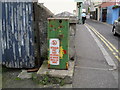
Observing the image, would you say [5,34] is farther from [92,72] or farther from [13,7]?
[92,72]

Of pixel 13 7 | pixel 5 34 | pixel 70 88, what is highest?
pixel 13 7

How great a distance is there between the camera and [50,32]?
4.64m

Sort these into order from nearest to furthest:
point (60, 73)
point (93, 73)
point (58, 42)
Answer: point (60, 73) < point (58, 42) < point (93, 73)

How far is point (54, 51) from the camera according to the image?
15.5ft

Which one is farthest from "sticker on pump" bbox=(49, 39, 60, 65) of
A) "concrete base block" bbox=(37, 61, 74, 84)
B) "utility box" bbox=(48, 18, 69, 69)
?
"concrete base block" bbox=(37, 61, 74, 84)

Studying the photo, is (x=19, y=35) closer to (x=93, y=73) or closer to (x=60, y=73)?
(x=60, y=73)

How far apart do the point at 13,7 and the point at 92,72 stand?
2.87 m

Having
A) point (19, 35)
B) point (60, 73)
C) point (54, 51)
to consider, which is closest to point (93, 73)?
point (60, 73)

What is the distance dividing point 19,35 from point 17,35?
6 centimetres

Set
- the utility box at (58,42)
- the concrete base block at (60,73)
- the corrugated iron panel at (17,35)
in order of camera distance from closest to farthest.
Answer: the concrete base block at (60,73)
the utility box at (58,42)
the corrugated iron panel at (17,35)

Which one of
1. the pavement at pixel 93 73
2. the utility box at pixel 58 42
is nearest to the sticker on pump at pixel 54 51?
the utility box at pixel 58 42

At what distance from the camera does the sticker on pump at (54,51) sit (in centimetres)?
466

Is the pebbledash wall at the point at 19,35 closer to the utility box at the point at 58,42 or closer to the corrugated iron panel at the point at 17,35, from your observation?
the corrugated iron panel at the point at 17,35

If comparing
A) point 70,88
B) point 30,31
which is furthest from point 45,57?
point 70,88
